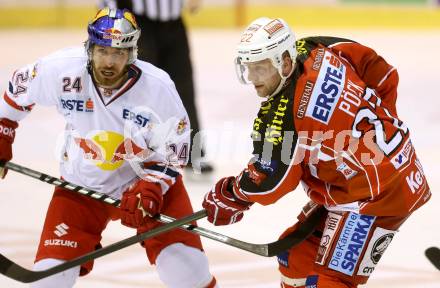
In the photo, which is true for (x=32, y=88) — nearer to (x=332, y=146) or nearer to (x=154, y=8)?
(x=332, y=146)

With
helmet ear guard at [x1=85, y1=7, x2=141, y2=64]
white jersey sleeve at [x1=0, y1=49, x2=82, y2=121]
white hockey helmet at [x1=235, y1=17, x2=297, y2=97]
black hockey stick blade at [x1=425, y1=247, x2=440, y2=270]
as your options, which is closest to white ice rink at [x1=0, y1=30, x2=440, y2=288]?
black hockey stick blade at [x1=425, y1=247, x2=440, y2=270]

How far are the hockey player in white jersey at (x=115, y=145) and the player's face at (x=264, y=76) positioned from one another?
39cm

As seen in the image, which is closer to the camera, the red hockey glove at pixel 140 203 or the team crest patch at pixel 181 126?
the red hockey glove at pixel 140 203

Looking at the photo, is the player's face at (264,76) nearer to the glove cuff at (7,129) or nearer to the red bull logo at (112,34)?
the red bull logo at (112,34)

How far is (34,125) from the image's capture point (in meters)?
6.39

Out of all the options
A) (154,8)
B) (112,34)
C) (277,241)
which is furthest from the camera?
(154,8)

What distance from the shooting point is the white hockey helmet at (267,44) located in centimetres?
275

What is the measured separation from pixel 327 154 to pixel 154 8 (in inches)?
108

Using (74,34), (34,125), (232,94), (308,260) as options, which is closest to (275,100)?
(308,260)

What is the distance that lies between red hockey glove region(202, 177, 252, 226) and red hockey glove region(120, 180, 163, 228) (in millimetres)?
168

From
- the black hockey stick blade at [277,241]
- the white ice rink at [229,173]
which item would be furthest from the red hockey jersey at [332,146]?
the white ice rink at [229,173]

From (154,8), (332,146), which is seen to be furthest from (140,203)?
(154,8)

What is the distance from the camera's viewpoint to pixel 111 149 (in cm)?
314

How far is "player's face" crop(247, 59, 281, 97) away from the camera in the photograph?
2777 mm
